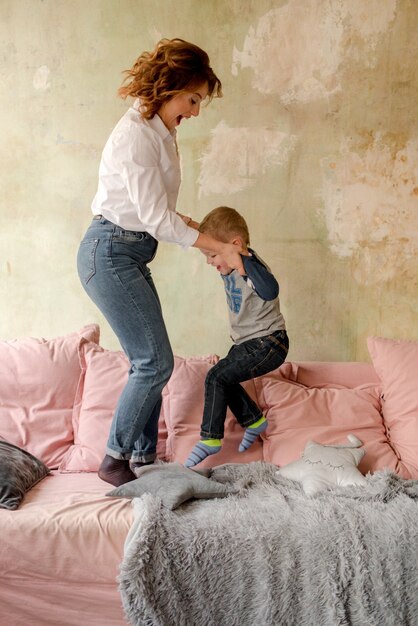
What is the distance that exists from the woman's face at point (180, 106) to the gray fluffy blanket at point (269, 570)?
4.19 ft

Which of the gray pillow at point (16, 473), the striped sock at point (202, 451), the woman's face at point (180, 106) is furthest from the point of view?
the striped sock at point (202, 451)

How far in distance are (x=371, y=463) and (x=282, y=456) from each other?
0.32m

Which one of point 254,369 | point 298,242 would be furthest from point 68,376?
point 298,242

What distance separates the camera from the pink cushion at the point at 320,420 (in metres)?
2.72

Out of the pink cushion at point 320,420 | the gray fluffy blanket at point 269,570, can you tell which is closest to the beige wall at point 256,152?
the pink cushion at point 320,420

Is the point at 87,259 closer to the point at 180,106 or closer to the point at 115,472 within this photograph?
the point at 180,106

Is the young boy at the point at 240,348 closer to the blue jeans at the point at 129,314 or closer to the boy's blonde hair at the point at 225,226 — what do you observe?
the boy's blonde hair at the point at 225,226

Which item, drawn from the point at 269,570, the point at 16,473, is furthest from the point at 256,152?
the point at 269,570

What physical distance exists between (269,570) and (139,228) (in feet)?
3.78

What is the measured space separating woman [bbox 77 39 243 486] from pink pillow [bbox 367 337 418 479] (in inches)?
32.2

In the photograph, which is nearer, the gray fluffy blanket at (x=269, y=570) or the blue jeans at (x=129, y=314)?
the gray fluffy blanket at (x=269, y=570)

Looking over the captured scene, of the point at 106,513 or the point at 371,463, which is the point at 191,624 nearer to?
the point at 106,513

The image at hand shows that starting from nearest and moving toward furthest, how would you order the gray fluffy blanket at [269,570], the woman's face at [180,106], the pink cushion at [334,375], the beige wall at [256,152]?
the gray fluffy blanket at [269,570] → the woman's face at [180,106] → the pink cushion at [334,375] → the beige wall at [256,152]

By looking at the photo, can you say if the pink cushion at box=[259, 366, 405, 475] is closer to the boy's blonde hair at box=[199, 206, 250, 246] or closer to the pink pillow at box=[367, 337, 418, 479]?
the pink pillow at box=[367, 337, 418, 479]
